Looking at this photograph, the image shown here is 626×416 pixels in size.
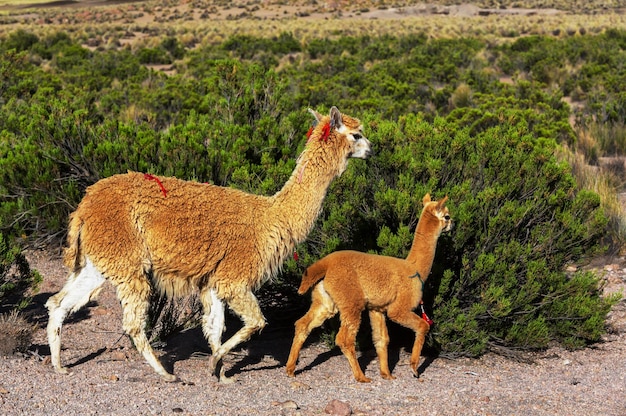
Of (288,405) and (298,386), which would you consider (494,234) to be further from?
(288,405)

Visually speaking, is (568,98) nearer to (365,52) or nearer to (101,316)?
(365,52)

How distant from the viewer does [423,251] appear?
20.1ft

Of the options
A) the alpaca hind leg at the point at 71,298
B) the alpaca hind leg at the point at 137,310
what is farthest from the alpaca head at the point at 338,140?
the alpaca hind leg at the point at 71,298

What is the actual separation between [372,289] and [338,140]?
45.3 inches

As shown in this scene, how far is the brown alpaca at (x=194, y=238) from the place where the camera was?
5594 mm

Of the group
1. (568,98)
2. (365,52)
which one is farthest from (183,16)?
(568,98)

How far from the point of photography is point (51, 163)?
9.27 meters

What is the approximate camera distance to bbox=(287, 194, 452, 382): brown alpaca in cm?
583

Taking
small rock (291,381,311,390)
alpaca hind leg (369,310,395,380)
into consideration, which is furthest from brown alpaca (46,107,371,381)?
alpaca hind leg (369,310,395,380)

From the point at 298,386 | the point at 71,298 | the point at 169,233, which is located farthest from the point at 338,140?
the point at 71,298

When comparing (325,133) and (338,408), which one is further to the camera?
(325,133)

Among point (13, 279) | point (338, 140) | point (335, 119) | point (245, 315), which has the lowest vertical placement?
point (13, 279)

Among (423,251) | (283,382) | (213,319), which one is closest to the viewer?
(213,319)

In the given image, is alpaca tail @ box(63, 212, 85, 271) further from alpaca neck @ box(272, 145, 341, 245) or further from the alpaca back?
alpaca neck @ box(272, 145, 341, 245)
